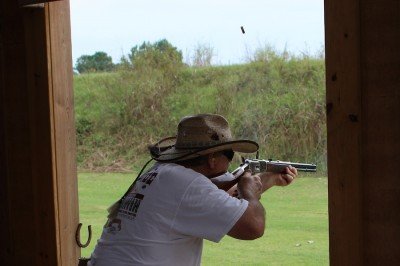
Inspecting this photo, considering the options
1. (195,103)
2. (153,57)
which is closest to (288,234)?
(195,103)

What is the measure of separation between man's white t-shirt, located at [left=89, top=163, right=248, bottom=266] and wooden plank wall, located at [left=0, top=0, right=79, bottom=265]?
0.74 m

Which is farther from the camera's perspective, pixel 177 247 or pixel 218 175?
pixel 218 175

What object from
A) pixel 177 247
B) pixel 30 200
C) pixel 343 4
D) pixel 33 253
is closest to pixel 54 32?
pixel 30 200

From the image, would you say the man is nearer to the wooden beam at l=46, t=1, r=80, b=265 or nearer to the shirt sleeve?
the shirt sleeve

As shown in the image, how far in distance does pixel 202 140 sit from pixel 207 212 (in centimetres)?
27

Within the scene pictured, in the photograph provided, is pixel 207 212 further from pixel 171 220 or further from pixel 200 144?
pixel 200 144

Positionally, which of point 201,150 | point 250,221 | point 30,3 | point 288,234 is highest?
point 30,3

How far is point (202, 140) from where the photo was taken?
2.21 metres

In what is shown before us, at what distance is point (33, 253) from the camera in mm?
2947

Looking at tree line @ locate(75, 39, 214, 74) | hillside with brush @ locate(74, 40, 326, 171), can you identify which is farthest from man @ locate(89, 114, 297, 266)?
tree line @ locate(75, 39, 214, 74)

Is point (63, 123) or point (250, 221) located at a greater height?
point (63, 123)

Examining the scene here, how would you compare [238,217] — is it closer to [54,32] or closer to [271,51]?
Result: [54,32]

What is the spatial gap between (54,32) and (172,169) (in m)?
0.98

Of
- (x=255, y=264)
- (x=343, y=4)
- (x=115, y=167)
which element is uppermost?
(x=343, y=4)
